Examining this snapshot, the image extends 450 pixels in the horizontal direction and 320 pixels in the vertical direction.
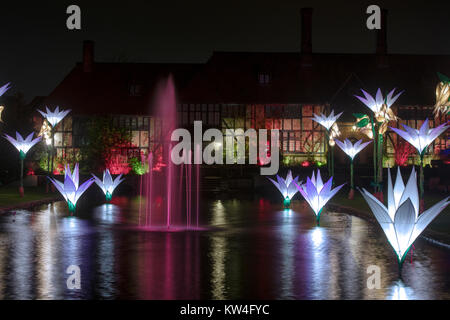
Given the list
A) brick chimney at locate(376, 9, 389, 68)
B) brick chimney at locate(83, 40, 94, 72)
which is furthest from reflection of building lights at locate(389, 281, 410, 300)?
brick chimney at locate(83, 40, 94, 72)

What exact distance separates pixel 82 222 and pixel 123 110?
1442 inches

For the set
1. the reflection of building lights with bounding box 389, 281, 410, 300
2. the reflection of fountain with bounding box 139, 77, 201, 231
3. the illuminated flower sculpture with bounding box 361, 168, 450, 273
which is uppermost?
the reflection of fountain with bounding box 139, 77, 201, 231

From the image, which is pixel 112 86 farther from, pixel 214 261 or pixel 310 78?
pixel 214 261

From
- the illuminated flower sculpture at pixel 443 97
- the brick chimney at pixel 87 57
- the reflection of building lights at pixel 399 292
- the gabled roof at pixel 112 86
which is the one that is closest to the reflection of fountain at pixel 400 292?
the reflection of building lights at pixel 399 292

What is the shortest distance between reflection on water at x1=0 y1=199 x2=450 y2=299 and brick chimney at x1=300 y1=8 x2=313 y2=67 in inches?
1527

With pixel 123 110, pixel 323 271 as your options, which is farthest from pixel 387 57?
pixel 323 271

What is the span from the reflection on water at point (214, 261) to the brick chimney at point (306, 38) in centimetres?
3878

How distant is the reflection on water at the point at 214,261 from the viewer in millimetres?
9523

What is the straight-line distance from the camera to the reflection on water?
9.52 m

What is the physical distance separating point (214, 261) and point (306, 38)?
47.5m

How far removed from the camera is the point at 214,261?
486 inches

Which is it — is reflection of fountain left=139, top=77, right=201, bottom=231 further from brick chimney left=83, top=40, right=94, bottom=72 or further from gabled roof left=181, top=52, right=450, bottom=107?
brick chimney left=83, top=40, right=94, bottom=72

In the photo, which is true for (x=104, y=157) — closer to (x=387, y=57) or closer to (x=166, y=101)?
(x=166, y=101)
